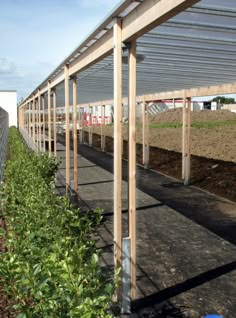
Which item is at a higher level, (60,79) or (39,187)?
(60,79)

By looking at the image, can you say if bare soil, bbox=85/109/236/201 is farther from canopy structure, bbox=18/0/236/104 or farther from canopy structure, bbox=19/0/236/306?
canopy structure, bbox=19/0/236/306

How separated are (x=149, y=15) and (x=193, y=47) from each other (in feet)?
7.73

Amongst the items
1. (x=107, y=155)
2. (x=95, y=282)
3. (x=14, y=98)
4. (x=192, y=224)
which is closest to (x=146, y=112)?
(x=107, y=155)

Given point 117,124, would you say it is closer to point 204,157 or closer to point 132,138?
point 132,138

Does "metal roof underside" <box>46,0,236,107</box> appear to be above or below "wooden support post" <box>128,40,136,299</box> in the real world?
above

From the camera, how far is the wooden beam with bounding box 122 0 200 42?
3.12 m

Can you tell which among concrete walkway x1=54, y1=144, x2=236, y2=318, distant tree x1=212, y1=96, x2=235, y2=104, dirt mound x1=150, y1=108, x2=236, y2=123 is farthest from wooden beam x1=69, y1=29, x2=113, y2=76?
distant tree x1=212, y1=96, x2=235, y2=104

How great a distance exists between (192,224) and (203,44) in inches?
142

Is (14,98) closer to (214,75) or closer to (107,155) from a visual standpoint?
(107,155)

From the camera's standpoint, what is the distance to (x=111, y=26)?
180 inches

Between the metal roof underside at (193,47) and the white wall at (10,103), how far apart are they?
130 ft

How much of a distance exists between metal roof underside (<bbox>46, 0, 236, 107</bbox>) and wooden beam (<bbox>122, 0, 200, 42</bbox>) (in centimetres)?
50

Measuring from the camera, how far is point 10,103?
48.1 m

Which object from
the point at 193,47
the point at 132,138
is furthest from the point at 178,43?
the point at 132,138
